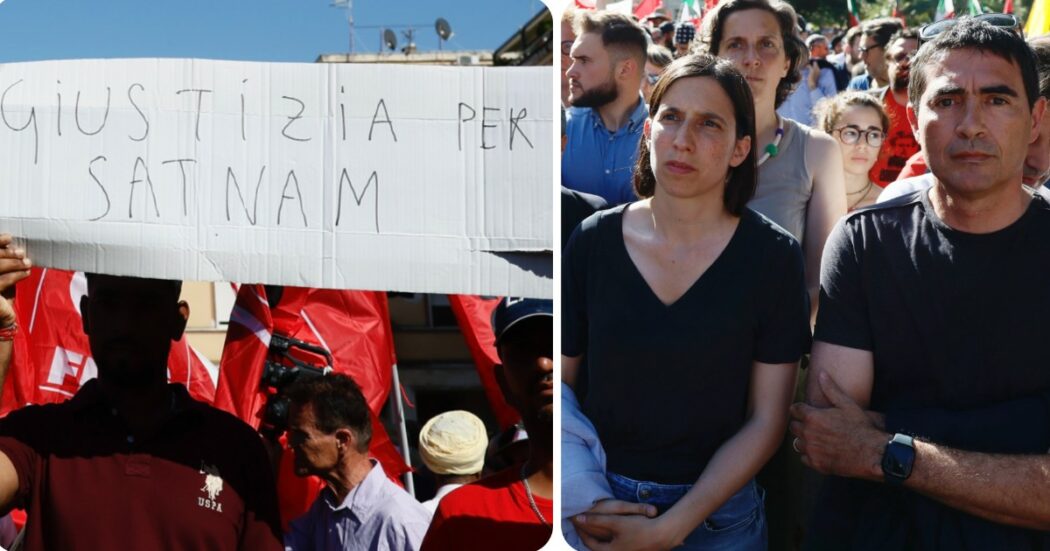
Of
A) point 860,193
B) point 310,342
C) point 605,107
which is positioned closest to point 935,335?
point 860,193

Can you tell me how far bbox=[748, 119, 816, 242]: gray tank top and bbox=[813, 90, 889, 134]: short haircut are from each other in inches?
2.4

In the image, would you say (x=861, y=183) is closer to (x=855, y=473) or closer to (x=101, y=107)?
(x=855, y=473)

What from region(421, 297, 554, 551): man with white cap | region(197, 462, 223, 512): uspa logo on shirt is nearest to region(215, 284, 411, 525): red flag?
region(197, 462, 223, 512): uspa logo on shirt

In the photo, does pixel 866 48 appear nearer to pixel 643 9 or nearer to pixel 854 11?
pixel 854 11

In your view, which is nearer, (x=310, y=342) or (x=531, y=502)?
(x=531, y=502)


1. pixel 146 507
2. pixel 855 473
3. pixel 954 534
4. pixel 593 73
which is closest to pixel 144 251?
pixel 146 507

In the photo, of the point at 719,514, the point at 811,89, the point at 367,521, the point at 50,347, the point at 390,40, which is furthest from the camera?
the point at 390,40

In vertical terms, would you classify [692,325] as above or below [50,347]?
above

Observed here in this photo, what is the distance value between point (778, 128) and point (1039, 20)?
0.56 meters

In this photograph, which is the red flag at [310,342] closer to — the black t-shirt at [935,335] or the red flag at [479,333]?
the red flag at [479,333]

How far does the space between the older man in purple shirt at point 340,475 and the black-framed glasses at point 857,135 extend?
146 cm

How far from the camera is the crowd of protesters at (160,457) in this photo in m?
2.99

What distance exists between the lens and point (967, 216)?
2773 millimetres

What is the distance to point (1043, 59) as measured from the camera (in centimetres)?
279
